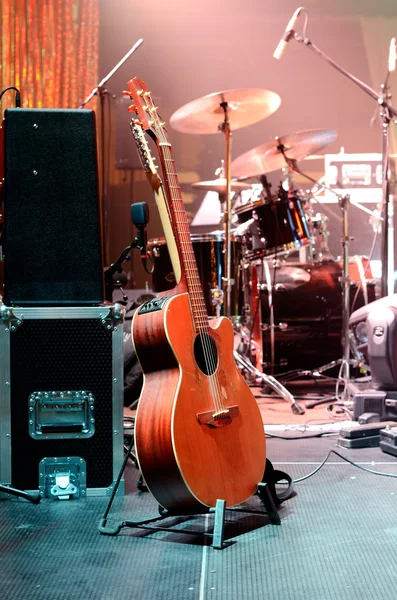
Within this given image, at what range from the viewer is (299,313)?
17.1 ft

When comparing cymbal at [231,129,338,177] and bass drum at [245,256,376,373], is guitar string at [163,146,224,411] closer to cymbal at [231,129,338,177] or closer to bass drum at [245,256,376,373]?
cymbal at [231,129,338,177]

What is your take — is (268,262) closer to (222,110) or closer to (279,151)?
(279,151)

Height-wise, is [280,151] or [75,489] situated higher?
[280,151]

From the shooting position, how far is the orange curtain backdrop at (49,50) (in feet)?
20.9

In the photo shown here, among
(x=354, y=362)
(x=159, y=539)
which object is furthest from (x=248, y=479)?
(x=354, y=362)

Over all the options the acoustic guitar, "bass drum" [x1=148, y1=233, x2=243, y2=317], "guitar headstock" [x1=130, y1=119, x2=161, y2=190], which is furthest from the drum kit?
the acoustic guitar

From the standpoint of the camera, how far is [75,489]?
8.12ft

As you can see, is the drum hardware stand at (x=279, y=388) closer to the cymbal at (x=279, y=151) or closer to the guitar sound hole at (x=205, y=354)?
the cymbal at (x=279, y=151)

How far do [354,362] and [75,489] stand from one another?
2.70 m

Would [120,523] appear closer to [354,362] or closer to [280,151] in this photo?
[354,362]

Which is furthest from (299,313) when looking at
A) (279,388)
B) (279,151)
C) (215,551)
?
(215,551)

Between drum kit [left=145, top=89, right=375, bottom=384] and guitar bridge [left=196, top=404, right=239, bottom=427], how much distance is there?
6.95 feet

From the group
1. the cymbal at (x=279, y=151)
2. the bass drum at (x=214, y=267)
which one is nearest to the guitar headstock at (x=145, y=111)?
the bass drum at (x=214, y=267)

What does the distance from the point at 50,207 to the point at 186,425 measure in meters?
0.98
